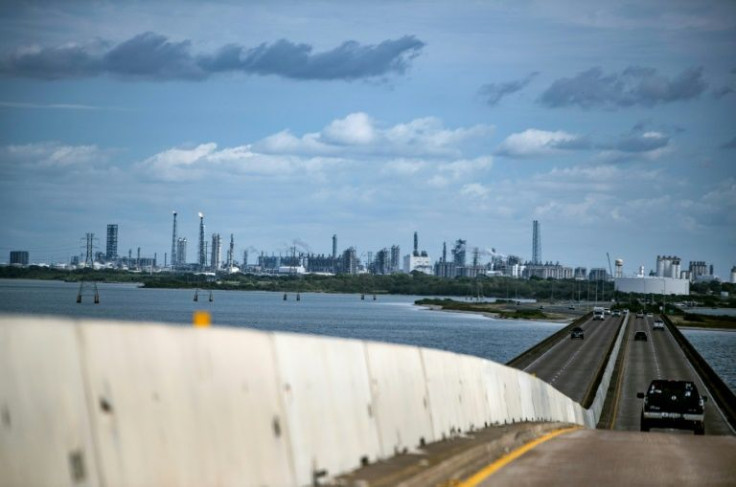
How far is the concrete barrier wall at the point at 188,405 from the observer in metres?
7.76

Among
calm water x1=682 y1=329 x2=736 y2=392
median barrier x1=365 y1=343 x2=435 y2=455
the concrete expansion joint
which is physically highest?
median barrier x1=365 y1=343 x2=435 y2=455

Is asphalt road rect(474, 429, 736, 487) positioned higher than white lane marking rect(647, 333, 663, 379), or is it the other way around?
asphalt road rect(474, 429, 736, 487)

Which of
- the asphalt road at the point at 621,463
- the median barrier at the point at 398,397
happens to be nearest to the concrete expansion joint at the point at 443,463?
the median barrier at the point at 398,397

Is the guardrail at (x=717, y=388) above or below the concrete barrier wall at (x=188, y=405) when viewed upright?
below

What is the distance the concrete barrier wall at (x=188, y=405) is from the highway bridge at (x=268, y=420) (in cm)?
1

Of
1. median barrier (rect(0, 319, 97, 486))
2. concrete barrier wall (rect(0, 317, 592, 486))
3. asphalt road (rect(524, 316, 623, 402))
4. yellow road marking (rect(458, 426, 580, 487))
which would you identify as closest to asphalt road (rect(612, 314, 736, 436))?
asphalt road (rect(524, 316, 623, 402))

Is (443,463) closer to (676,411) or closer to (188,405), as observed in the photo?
(188,405)

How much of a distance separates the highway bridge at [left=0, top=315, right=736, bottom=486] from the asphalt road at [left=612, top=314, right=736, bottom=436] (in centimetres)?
2515

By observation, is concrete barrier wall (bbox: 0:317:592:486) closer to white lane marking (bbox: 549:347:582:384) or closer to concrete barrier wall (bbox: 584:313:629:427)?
concrete barrier wall (bbox: 584:313:629:427)

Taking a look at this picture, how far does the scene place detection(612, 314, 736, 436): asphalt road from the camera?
6262 cm

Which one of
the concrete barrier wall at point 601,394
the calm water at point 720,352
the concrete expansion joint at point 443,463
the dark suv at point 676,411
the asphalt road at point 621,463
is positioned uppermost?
the concrete expansion joint at point 443,463

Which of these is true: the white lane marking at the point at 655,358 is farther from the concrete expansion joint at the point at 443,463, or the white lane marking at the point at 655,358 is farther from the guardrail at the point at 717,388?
the concrete expansion joint at the point at 443,463

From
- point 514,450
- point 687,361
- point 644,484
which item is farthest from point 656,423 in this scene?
point 687,361

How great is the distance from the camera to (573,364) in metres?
108
